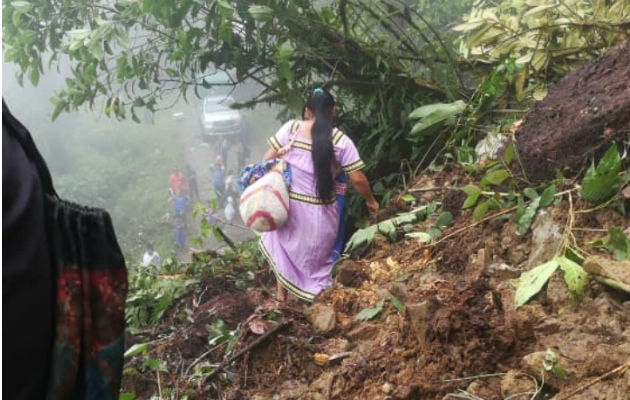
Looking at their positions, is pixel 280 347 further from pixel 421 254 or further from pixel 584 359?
pixel 584 359

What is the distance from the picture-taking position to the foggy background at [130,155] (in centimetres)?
1490

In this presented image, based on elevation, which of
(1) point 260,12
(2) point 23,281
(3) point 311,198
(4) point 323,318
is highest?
(1) point 260,12

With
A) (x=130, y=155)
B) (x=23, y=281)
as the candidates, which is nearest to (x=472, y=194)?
(x=23, y=281)

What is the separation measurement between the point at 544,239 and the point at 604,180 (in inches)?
12.8

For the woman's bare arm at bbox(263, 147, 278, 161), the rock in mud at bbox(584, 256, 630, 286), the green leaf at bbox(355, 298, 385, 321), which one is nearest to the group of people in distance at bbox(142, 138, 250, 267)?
the woman's bare arm at bbox(263, 147, 278, 161)

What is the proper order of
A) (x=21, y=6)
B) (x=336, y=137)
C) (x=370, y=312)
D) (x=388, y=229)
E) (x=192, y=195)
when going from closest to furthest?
(x=370, y=312) < (x=388, y=229) < (x=336, y=137) < (x=21, y=6) < (x=192, y=195)

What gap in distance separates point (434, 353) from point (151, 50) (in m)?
3.56

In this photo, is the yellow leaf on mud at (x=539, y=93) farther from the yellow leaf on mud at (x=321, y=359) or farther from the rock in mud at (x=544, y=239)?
the yellow leaf on mud at (x=321, y=359)

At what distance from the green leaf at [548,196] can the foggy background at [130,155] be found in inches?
396

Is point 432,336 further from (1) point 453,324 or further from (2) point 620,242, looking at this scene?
(2) point 620,242

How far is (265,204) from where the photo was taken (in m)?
3.23

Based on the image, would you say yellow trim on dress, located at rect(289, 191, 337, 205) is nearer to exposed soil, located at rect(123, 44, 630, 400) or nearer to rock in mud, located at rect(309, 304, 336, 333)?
exposed soil, located at rect(123, 44, 630, 400)

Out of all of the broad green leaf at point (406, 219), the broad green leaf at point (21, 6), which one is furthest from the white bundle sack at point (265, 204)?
the broad green leaf at point (21, 6)

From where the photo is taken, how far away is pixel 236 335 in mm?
2424
